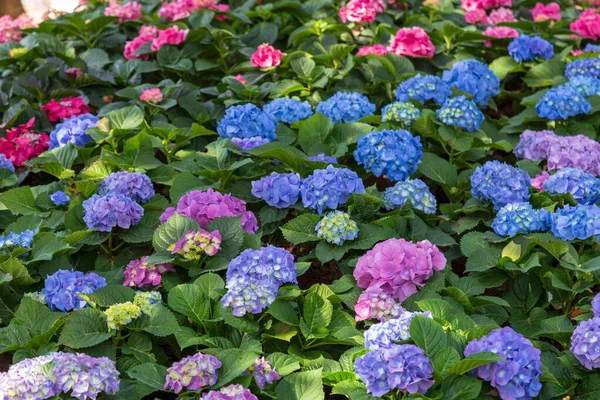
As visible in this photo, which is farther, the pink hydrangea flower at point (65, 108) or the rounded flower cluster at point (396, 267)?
the pink hydrangea flower at point (65, 108)

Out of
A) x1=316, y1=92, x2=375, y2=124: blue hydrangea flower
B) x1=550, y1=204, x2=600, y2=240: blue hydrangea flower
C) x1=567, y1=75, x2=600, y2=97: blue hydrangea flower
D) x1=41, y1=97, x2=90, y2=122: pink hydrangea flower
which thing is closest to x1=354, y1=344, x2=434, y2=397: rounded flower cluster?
x1=550, y1=204, x2=600, y2=240: blue hydrangea flower

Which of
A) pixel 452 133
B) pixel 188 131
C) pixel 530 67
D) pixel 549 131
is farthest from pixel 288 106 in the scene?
pixel 530 67

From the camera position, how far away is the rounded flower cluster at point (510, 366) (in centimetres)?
246

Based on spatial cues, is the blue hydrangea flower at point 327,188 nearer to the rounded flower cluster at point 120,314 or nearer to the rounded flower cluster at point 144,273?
the rounded flower cluster at point 144,273

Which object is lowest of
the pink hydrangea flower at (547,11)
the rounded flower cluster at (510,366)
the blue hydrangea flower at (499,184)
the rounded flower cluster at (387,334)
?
the pink hydrangea flower at (547,11)

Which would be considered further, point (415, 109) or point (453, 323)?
point (415, 109)

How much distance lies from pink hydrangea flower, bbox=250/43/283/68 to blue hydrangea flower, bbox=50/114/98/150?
1.09 meters

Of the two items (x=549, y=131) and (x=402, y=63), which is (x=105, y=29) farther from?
(x=549, y=131)

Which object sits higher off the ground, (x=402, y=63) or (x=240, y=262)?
(x=240, y=262)

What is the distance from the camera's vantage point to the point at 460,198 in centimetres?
386

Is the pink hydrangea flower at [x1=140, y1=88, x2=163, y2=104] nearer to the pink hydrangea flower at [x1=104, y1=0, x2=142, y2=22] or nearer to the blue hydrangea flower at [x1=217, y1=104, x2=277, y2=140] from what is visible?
the blue hydrangea flower at [x1=217, y1=104, x2=277, y2=140]

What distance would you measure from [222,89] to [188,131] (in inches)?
26.3

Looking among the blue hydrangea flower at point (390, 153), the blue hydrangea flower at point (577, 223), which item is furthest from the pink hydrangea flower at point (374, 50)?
the blue hydrangea flower at point (577, 223)

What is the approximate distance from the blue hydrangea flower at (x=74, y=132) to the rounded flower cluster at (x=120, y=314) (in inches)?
65.1
